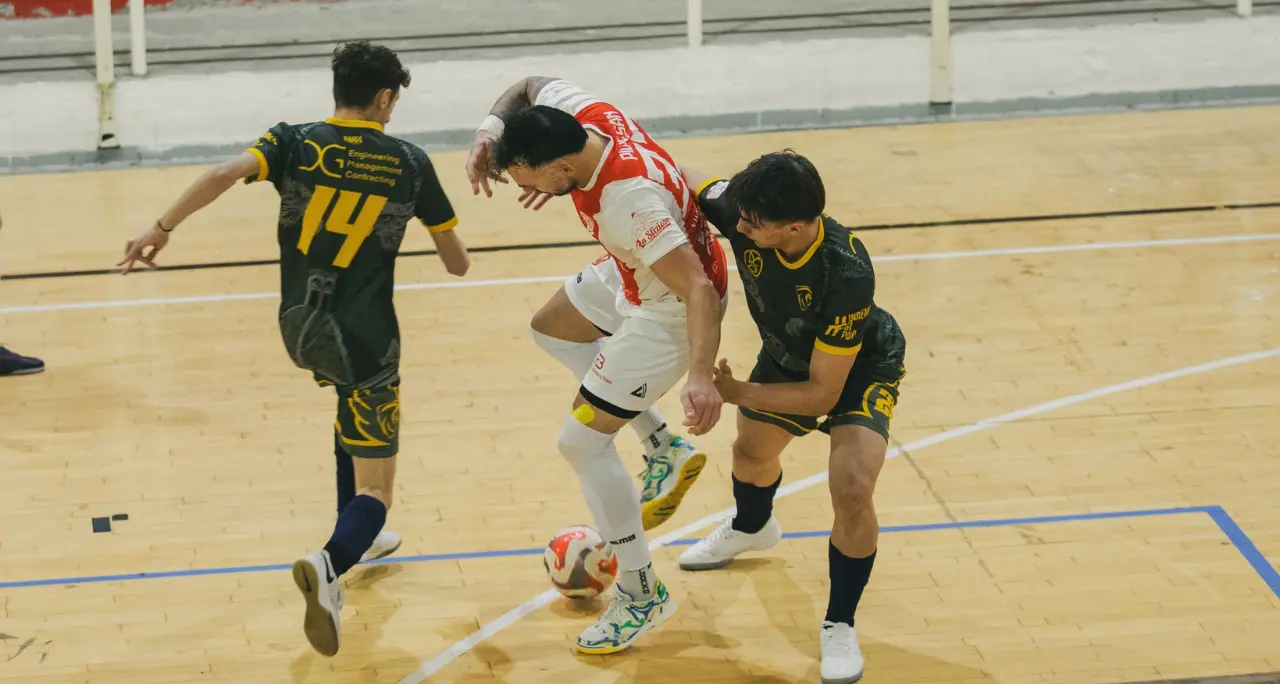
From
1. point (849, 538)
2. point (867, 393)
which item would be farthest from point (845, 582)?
point (867, 393)

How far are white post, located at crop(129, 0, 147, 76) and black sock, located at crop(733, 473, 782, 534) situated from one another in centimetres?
820

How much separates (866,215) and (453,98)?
405 cm

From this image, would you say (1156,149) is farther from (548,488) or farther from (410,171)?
(410,171)

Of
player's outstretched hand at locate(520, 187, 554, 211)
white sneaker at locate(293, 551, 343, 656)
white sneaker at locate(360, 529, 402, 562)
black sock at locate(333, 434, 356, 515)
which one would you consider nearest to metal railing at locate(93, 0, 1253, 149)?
white sneaker at locate(360, 529, 402, 562)

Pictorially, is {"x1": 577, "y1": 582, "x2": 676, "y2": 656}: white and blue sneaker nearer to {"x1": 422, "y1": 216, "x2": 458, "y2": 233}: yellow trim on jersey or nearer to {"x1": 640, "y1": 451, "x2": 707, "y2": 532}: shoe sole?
{"x1": 640, "y1": 451, "x2": 707, "y2": 532}: shoe sole

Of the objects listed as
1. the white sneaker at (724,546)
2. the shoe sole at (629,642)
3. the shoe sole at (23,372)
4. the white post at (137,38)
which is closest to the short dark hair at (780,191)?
the shoe sole at (629,642)

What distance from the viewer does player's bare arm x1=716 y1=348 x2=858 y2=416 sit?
15.0 ft

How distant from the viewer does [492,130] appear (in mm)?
5250

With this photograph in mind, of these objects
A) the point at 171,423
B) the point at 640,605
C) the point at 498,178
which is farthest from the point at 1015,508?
the point at 171,423

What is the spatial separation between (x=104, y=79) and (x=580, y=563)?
25.2 feet

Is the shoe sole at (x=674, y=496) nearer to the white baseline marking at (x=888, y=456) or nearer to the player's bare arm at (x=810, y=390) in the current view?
the white baseline marking at (x=888, y=456)

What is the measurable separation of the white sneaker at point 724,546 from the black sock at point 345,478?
1.22 meters

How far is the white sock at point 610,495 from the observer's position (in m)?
4.86

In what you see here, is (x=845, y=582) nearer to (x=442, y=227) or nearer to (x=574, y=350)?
(x=574, y=350)
